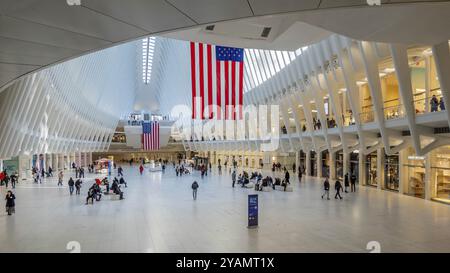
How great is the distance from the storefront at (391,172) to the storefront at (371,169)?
3.90 feet

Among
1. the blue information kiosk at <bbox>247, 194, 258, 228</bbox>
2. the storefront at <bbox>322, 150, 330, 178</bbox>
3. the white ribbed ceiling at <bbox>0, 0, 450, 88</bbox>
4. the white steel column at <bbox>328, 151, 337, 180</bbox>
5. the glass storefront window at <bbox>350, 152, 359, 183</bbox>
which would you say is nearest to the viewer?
the white ribbed ceiling at <bbox>0, 0, 450, 88</bbox>

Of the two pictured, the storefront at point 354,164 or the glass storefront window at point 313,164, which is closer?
the storefront at point 354,164

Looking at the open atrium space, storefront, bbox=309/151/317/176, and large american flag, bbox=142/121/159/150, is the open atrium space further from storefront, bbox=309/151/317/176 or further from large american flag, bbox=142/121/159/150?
large american flag, bbox=142/121/159/150

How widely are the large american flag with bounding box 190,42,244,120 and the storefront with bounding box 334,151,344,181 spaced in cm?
1494

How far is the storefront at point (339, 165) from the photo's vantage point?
26484 mm

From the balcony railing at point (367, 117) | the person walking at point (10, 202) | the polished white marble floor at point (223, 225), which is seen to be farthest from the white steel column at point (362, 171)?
the person walking at point (10, 202)

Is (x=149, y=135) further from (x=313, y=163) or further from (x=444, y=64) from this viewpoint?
(x=444, y=64)

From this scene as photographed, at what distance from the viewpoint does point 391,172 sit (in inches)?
803

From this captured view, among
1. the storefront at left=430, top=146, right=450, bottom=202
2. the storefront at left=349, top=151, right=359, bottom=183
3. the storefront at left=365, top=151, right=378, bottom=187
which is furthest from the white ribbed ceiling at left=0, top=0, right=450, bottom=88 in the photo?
the storefront at left=349, top=151, right=359, bottom=183

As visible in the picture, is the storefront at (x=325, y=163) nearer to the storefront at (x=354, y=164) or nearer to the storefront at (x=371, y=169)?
the storefront at (x=354, y=164)

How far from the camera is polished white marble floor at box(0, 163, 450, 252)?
27.5ft

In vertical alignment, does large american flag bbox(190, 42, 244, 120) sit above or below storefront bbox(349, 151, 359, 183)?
above
